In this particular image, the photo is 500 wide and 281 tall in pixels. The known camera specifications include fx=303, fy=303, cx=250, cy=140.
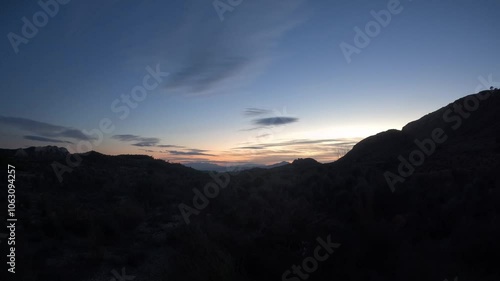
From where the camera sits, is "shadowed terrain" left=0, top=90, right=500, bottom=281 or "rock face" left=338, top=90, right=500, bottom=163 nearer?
"shadowed terrain" left=0, top=90, right=500, bottom=281

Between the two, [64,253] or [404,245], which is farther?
Result: [64,253]

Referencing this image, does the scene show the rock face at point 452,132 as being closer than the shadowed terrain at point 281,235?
No

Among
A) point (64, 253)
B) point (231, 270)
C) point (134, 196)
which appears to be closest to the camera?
point (231, 270)

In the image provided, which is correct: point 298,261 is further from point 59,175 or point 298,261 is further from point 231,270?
point 59,175

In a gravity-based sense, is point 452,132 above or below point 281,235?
above

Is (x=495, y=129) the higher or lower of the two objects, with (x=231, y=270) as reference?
higher

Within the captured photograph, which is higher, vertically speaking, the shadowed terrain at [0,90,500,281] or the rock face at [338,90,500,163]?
the rock face at [338,90,500,163]

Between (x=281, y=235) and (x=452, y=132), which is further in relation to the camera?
(x=452, y=132)

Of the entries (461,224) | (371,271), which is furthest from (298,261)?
(461,224)

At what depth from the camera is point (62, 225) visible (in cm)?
1215

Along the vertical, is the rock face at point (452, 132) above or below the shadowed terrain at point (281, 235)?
above

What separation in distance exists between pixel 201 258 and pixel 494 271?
6056 millimetres

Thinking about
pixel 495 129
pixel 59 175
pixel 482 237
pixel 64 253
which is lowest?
pixel 64 253

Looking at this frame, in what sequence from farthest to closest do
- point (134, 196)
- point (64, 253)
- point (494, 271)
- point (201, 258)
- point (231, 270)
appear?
1. point (134, 196)
2. point (64, 253)
3. point (201, 258)
4. point (231, 270)
5. point (494, 271)
